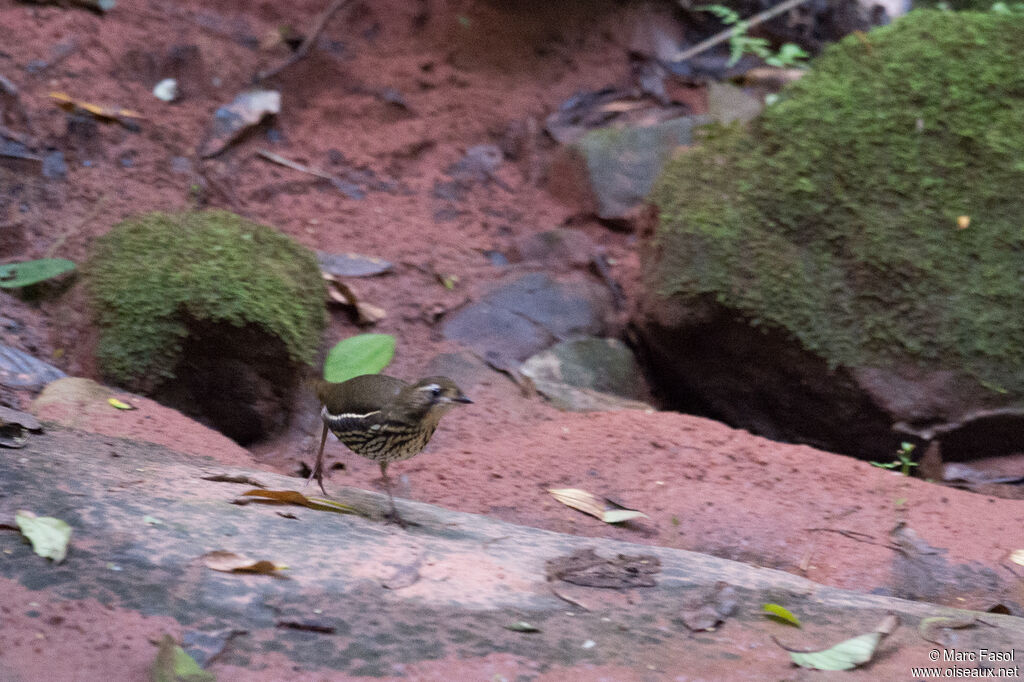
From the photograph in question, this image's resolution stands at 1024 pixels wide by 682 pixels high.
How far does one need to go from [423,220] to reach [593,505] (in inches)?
148

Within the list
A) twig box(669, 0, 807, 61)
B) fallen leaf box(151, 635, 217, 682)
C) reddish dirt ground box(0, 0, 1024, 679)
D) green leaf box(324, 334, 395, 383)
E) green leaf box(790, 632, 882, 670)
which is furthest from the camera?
twig box(669, 0, 807, 61)

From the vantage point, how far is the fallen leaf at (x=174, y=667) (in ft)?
6.26

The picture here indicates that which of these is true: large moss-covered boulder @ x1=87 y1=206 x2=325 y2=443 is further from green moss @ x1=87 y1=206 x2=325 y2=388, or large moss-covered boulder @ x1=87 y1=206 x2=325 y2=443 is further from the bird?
the bird

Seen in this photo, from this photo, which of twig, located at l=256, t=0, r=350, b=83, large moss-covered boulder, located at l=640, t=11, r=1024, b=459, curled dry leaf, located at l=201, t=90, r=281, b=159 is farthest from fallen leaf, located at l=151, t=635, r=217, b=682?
twig, located at l=256, t=0, r=350, b=83

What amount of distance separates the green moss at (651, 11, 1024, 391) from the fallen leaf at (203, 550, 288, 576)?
3679 millimetres

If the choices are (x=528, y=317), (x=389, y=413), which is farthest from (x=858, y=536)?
(x=528, y=317)

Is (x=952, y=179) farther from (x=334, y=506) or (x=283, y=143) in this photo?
(x=283, y=143)

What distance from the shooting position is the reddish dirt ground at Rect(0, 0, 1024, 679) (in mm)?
3836

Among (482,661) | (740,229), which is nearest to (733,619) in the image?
(482,661)

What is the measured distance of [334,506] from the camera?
329cm

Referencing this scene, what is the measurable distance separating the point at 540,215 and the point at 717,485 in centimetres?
383

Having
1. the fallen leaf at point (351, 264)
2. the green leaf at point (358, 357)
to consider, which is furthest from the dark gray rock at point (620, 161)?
the green leaf at point (358, 357)

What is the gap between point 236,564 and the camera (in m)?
2.41

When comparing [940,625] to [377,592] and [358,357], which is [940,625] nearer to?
[377,592]
